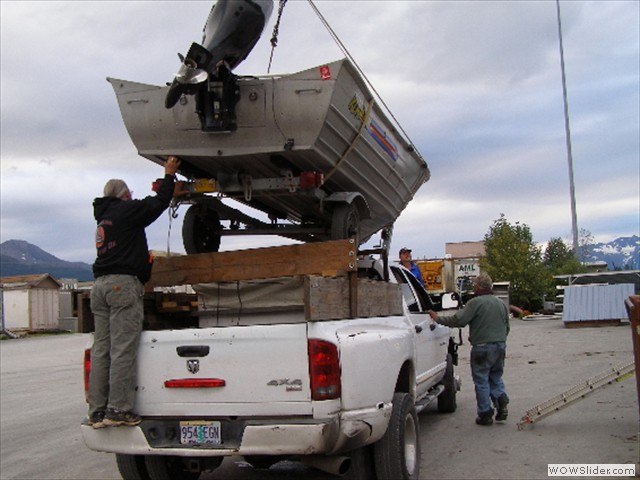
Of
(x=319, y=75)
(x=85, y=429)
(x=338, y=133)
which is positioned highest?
(x=319, y=75)

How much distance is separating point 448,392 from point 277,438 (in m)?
4.57

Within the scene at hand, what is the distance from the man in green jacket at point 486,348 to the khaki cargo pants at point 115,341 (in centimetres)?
391

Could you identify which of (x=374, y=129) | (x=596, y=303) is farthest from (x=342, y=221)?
(x=596, y=303)

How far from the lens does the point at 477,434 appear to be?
7.04m

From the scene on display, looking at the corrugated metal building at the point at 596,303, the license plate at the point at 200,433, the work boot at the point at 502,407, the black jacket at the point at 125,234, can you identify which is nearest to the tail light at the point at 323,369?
the license plate at the point at 200,433

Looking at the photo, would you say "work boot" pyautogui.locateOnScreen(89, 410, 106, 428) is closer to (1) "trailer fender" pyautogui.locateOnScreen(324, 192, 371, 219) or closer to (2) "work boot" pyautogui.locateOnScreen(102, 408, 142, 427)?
(2) "work boot" pyautogui.locateOnScreen(102, 408, 142, 427)

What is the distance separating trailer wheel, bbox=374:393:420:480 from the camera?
15.5 ft

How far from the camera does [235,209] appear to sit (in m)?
7.35

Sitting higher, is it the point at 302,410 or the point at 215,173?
the point at 215,173

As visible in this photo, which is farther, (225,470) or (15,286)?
(15,286)

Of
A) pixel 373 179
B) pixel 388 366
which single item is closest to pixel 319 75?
pixel 373 179

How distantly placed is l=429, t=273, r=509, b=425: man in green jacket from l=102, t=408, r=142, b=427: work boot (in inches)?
157

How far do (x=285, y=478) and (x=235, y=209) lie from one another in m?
2.96

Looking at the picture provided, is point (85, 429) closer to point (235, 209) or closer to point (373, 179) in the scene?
point (235, 209)
